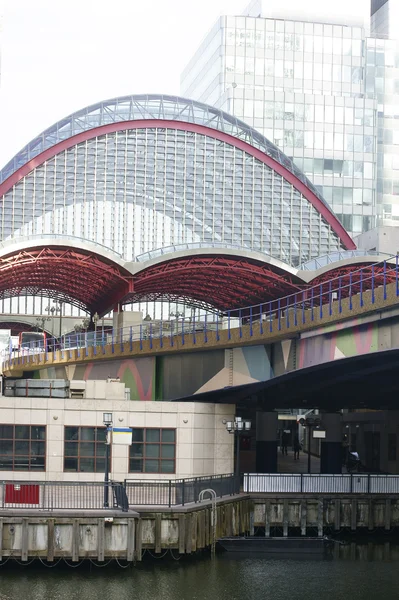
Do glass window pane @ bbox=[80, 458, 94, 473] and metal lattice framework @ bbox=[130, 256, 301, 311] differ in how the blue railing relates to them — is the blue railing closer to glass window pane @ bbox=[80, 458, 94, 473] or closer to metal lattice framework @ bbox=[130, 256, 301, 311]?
glass window pane @ bbox=[80, 458, 94, 473]

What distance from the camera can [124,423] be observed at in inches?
1984

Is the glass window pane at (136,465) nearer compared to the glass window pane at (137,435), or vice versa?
the glass window pane at (136,465)

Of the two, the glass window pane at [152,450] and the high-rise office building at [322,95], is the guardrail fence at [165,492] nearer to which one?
the glass window pane at [152,450]

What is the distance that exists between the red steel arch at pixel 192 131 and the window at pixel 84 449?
6880 cm

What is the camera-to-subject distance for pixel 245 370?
55.7 m

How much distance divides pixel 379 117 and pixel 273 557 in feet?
472

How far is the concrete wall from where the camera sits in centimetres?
4900

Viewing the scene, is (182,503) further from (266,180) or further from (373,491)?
(266,180)

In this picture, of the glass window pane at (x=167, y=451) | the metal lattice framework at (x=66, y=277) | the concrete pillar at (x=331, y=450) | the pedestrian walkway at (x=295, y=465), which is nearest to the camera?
the glass window pane at (x=167, y=451)

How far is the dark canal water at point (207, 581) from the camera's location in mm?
36625

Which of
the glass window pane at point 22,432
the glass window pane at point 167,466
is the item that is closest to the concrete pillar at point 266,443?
the glass window pane at point 167,466

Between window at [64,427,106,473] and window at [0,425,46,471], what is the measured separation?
45.8 inches

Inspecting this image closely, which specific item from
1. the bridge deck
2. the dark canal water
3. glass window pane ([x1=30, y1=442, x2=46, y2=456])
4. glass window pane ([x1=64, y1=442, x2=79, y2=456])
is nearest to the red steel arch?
the bridge deck

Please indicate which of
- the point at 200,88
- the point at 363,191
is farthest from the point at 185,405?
the point at 200,88
